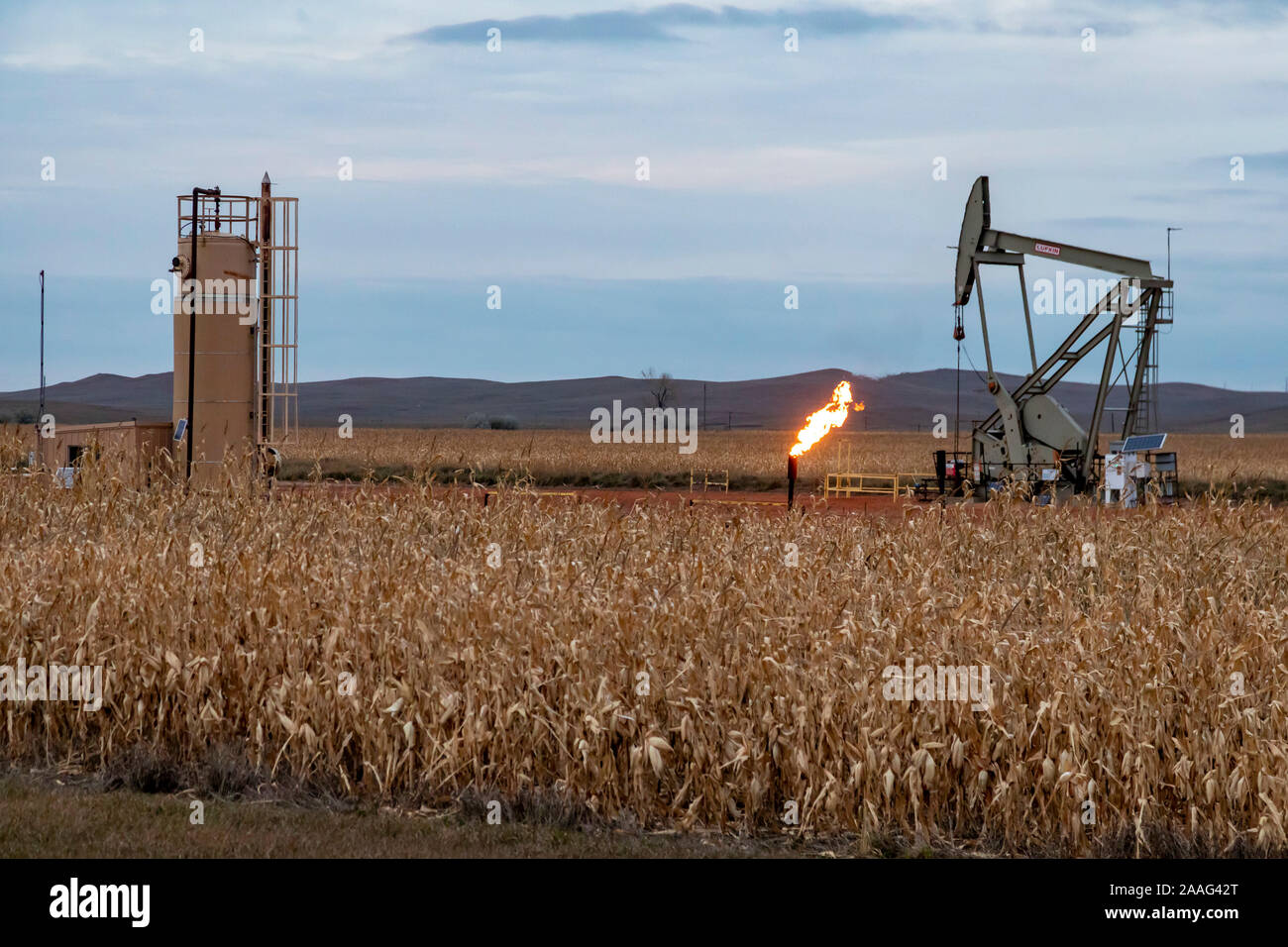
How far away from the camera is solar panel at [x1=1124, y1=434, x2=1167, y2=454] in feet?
82.6

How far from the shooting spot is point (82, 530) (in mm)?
12828

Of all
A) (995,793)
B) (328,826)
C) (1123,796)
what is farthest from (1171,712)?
(328,826)

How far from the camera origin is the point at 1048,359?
28.5m

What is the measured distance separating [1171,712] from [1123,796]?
28.1 inches

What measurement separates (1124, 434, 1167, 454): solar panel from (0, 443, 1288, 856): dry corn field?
14.4 m

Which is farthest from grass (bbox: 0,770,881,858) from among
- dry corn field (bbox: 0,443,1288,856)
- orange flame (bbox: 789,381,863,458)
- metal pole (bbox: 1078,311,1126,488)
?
metal pole (bbox: 1078,311,1126,488)

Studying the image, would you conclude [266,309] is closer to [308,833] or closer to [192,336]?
[192,336]

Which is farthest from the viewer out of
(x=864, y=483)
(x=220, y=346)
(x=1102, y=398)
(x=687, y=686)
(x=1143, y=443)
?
(x=864, y=483)

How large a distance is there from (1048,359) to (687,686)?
22.1 m

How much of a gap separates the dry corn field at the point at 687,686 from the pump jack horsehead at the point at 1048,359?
1680cm

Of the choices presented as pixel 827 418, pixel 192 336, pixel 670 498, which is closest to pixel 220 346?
pixel 192 336
